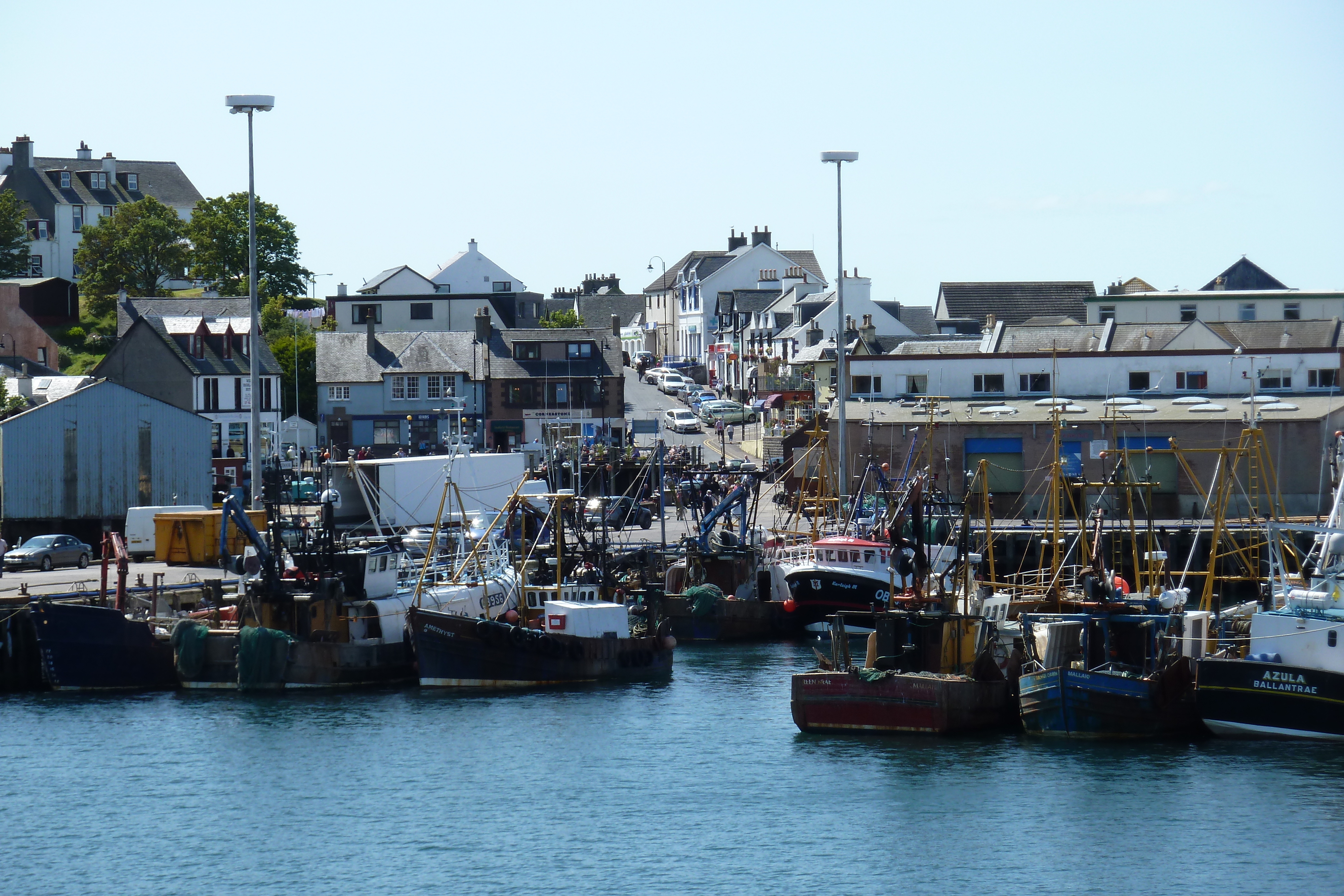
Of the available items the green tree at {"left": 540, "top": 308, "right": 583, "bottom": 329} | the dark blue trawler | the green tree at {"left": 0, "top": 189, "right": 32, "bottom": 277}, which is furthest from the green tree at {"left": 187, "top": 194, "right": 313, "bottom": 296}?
the dark blue trawler

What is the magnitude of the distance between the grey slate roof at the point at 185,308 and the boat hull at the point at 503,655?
43.7 metres

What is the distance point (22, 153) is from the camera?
4279 inches

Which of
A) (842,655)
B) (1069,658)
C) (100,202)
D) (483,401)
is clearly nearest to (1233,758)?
(1069,658)

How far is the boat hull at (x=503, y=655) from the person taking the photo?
4053cm

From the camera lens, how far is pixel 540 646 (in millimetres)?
41188

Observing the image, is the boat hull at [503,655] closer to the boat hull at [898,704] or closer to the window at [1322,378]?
the boat hull at [898,704]

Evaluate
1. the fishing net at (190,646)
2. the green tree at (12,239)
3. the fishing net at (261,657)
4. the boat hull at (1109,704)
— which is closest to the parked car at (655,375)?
the green tree at (12,239)

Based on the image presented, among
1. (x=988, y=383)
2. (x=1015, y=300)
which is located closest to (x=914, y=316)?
(x=1015, y=300)

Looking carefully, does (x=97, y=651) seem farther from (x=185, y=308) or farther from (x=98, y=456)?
(x=185, y=308)

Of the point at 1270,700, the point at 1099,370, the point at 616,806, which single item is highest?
the point at 1099,370

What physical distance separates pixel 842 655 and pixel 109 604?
20038 millimetres

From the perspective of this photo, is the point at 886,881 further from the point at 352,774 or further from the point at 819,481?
the point at 819,481

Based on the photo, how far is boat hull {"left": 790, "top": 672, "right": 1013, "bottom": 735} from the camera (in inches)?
1378

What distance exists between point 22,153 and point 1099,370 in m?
73.6
